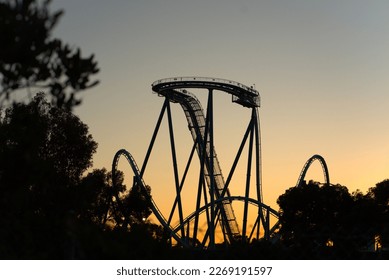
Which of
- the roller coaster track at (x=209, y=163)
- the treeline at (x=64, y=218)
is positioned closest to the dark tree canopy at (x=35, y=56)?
the treeline at (x=64, y=218)

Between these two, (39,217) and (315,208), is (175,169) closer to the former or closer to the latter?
(315,208)

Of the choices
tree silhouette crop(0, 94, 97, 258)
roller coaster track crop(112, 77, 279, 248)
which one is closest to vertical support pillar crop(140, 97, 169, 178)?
roller coaster track crop(112, 77, 279, 248)

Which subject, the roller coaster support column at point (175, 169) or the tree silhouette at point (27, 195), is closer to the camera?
the tree silhouette at point (27, 195)

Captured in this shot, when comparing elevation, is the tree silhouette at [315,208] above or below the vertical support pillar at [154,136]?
below

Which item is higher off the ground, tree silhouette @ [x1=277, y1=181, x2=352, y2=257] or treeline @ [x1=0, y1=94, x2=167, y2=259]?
tree silhouette @ [x1=277, y1=181, x2=352, y2=257]

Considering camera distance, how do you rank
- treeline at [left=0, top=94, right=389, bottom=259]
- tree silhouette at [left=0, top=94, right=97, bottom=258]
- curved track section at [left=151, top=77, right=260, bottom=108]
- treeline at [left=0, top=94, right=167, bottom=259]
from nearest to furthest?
treeline at [left=0, top=94, right=167, bottom=259] → treeline at [left=0, top=94, right=389, bottom=259] → tree silhouette at [left=0, top=94, right=97, bottom=258] → curved track section at [left=151, top=77, right=260, bottom=108]

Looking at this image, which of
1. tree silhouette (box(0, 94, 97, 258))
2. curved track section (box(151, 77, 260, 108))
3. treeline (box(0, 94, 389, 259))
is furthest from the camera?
curved track section (box(151, 77, 260, 108))

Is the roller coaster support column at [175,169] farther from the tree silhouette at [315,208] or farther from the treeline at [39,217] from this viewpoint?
the treeline at [39,217]

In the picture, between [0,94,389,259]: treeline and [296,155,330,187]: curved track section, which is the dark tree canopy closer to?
[0,94,389,259]: treeline

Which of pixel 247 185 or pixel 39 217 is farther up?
pixel 247 185

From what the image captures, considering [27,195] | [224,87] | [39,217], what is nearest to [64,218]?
[27,195]
